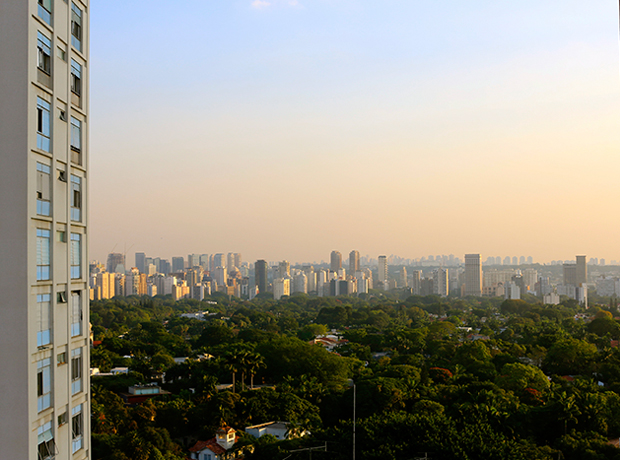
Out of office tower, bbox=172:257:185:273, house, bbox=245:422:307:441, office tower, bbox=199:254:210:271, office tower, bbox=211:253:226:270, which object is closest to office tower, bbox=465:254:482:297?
office tower, bbox=211:253:226:270

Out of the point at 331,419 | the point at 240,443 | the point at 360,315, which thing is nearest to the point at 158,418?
the point at 240,443

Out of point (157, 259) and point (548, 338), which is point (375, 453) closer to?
point (548, 338)

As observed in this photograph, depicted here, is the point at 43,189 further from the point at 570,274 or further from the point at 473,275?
the point at 570,274

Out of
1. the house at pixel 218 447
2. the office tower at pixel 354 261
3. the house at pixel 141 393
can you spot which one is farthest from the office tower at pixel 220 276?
the house at pixel 218 447

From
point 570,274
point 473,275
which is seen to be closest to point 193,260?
point 473,275

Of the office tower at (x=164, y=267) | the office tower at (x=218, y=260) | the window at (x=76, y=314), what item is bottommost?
the office tower at (x=164, y=267)

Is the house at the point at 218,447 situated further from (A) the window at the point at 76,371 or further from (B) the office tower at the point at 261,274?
(B) the office tower at the point at 261,274

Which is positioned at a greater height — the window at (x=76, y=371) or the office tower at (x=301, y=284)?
the window at (x=76, y=371)

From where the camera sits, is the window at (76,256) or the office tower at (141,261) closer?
the window at (76,256)
